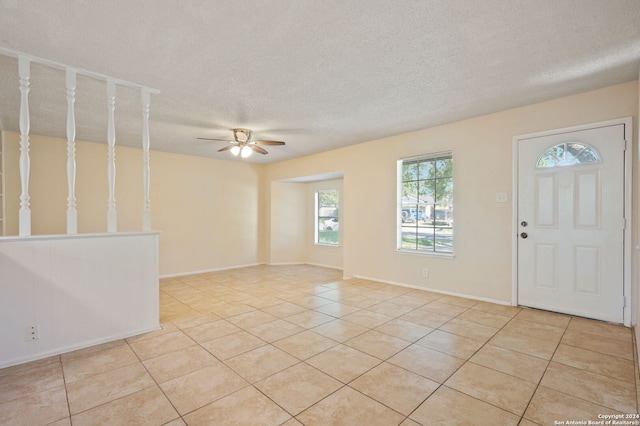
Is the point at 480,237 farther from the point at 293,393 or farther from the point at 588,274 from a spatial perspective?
the point at 293,393

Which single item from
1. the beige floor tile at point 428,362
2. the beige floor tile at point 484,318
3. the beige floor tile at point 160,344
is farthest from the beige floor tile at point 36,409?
the beige floor tile at point 484,318

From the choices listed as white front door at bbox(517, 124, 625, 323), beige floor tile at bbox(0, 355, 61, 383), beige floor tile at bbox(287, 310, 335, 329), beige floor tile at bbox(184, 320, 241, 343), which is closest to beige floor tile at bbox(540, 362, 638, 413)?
white front door at bbox(517, 124, 625, 323)

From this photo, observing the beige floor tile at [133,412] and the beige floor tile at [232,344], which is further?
the beige floor tile at [232,344]

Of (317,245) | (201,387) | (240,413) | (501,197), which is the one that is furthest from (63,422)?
(317,245)

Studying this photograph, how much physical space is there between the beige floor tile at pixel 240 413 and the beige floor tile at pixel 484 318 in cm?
243

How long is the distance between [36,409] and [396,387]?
2317mm

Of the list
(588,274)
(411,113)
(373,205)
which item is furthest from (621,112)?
(373,205)

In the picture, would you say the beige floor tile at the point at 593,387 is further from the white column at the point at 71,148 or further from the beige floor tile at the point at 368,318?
the white column at the point at 71,148

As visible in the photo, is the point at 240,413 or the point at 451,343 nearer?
the point at 240,413

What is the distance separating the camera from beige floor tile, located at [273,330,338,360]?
8.38 feet

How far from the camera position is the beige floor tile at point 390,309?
351cm

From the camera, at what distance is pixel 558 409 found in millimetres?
1797

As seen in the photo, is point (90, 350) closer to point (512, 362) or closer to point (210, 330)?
point (210, 330)

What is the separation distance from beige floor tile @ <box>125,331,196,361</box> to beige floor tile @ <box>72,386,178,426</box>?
617 mm
